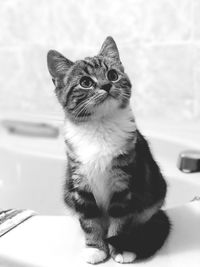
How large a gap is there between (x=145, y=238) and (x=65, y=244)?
11 centimetres

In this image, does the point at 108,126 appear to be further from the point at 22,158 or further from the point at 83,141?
the point at 22,158

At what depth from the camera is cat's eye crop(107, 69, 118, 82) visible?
2.02ft

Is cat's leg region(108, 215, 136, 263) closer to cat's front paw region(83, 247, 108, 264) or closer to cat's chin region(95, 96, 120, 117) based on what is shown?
cat's front paw region(83, 247, 108, 264)

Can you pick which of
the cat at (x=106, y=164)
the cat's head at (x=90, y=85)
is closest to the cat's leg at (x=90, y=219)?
the cat at (x=106, y=164)

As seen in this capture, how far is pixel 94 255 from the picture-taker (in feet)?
1.86

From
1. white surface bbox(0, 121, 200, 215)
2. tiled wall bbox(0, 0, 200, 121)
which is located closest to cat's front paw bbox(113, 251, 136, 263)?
white surface bbox(0, 121, 200, 215)

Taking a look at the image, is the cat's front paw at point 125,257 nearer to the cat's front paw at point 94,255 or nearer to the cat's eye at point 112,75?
the cat's front paw at point 94,255

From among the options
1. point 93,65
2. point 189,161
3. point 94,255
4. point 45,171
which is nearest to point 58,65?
point 93,65

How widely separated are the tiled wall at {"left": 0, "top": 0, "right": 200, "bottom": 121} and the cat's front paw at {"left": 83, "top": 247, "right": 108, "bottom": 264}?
72cm

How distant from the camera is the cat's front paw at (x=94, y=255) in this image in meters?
0.56

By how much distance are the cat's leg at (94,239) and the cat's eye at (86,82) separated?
19 cm

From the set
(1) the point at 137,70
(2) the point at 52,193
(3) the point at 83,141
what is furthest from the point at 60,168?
(3) the point at 83,141

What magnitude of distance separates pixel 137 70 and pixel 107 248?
745 mm

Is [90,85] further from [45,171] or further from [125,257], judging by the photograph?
[45,171]
